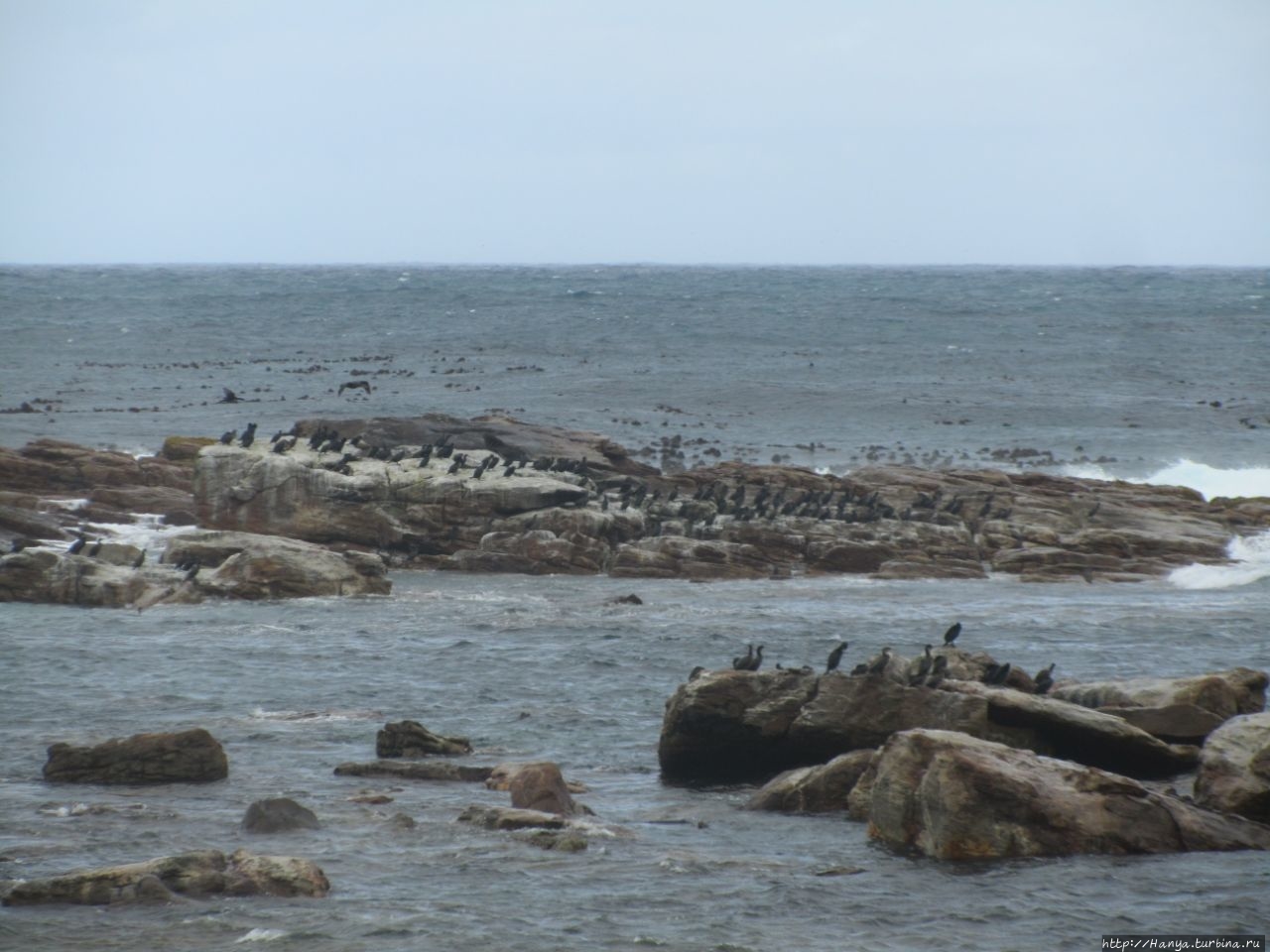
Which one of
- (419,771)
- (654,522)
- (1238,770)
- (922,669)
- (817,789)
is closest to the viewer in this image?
(1238,770)

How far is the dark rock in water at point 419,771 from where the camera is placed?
1697 centimetres

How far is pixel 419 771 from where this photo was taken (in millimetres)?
16984

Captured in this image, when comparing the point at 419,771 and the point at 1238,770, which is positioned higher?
the point at 1238,770

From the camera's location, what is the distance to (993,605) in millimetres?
28594

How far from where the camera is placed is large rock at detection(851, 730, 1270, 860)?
13930 mm

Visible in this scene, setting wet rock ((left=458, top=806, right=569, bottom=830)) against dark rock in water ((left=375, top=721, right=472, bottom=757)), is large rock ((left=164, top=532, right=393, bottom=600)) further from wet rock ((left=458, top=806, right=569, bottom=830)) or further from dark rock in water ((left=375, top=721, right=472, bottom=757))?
wet rock ((left=458, top=806, right=569, bottom=830))

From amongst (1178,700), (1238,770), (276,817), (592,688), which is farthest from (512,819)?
(1178,700)

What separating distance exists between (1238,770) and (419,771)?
8.43 m

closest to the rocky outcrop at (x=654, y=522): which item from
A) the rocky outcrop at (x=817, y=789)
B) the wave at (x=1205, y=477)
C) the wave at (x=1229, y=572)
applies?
the wave at (x=1229, y=572)

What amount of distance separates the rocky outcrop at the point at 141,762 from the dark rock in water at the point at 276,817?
2.18 m

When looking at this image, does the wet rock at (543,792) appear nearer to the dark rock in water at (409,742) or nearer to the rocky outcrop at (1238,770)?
the dark rock in water at (409,742)

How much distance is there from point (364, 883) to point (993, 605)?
58.8 feet

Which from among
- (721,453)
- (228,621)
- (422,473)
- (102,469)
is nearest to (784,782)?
(228,621)

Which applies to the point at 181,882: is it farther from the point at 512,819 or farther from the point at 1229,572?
the point at 1229,572
